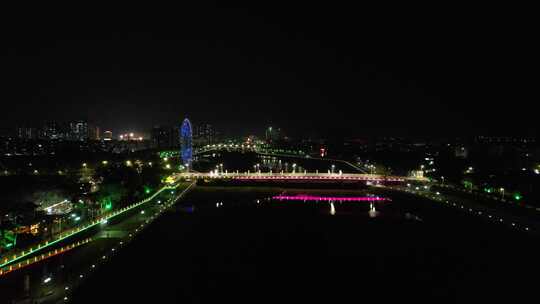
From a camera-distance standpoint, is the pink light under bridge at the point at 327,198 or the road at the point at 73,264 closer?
the road at the point at 73,264

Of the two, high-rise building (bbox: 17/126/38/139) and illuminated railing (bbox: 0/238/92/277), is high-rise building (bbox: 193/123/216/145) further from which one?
illuminated railing (bbox: 0/238/92/277)

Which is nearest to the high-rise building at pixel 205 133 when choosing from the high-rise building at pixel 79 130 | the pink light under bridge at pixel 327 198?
the high-rise building at pixel 79 130

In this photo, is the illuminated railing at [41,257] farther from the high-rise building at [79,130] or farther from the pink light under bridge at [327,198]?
the high-rise building at [79,130]

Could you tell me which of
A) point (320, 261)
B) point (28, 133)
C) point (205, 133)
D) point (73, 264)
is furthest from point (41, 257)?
point (205, 133)

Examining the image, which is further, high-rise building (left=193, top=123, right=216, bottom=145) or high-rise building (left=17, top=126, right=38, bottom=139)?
high-rise building (left=193, top=123, right=216, bottom=145)

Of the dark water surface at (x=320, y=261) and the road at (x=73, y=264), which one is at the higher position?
the road at (x=73, y=264)

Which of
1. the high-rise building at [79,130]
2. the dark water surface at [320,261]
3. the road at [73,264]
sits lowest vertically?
the dark water surface at [320,261]

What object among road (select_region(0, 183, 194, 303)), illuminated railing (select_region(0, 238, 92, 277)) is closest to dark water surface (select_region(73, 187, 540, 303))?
road (select_region(0, 183, 194, 303))

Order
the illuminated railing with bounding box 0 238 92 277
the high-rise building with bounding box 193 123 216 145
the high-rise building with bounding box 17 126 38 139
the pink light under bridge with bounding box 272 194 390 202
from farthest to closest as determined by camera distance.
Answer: the high-rise building with bounding box 193 123 216 145 < the high-rise building with bounding box 17 126 38 139 < the pink light under bridge with bounding box 272 194 390 202 < the illuminated railing with bounding box 0 238 92 277

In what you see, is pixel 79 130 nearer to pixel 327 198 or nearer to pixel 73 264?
Answer: pixel 327 198
